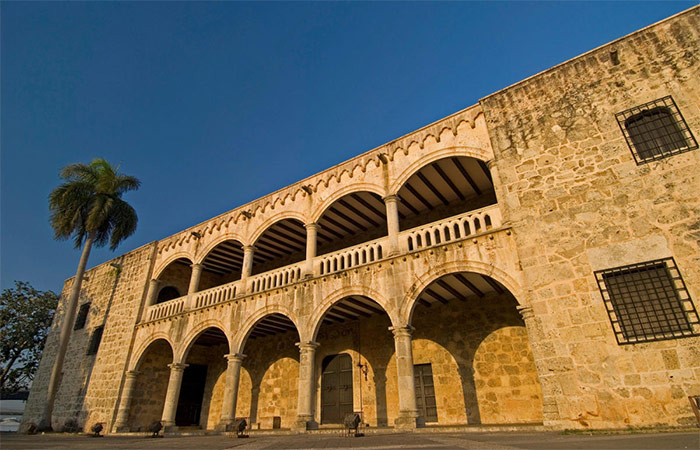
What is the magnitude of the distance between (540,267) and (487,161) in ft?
9.75

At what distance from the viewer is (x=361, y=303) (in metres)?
11.4

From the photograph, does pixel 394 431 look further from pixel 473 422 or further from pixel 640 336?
pixel 640 336

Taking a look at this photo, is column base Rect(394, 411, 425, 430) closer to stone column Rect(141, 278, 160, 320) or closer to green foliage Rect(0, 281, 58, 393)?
stone column Rect(141, 278, 160, 320)

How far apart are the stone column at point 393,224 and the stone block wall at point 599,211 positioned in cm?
279

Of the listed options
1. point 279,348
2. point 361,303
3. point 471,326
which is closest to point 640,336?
point 471,326

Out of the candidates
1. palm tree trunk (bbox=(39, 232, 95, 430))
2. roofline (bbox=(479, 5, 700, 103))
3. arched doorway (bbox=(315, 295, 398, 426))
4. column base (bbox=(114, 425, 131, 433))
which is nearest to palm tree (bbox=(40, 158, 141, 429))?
palm tree trunk (bbox=(39, 232, 95, 430))

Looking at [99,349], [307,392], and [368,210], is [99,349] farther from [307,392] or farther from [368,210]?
[368,210]

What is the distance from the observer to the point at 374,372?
11.8 metres

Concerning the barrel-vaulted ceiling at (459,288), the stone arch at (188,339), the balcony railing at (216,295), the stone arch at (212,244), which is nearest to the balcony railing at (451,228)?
the barrel-vaulted ceiling at (459,288)

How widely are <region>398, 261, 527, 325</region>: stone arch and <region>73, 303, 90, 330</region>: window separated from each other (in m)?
16.7

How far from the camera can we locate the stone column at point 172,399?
12.1m

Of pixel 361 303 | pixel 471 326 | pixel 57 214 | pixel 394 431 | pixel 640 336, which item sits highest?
pixel 57 214

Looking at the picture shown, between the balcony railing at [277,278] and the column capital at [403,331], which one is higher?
the balcony railing at [277,278]

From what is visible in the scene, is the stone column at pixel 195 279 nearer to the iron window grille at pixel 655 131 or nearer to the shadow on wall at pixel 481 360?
the shadow on wall at pixel 481 360
